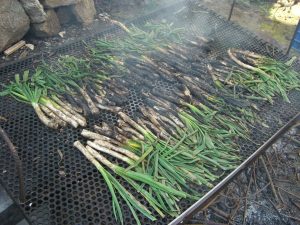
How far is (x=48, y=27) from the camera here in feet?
17.7

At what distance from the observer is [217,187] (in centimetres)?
316

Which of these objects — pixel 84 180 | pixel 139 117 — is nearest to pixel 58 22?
pixel 139 117

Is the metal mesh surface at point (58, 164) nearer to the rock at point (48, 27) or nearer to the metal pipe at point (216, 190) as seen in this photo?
the metal pipe at point (216, 190)

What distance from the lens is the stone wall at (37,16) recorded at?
4895 millimetres

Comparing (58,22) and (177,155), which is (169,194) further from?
(58,22)

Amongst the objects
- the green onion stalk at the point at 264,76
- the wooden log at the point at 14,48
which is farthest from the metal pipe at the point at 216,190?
the wooden log at the point at 14,48

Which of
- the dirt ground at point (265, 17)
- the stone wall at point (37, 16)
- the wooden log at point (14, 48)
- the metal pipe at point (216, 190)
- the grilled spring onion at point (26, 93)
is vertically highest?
the stone wall at point (37, 16)

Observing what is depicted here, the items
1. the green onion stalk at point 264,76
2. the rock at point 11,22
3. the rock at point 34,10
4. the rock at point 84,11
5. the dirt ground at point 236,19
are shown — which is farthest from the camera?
the rock at point 84,11

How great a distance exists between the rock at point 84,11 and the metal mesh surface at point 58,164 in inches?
53.2

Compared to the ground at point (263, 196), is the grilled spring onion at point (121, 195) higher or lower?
higher

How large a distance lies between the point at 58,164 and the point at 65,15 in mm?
3496

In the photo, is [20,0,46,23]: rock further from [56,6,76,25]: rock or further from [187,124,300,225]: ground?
[187,124,300,225]: ground

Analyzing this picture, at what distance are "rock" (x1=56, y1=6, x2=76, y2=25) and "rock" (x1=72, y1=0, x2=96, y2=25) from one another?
0.44 ft

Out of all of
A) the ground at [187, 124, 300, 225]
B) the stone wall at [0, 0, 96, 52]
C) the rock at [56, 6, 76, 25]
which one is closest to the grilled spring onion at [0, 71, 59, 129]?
the stone wall at [0, 0, 96, 52]
